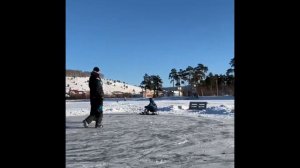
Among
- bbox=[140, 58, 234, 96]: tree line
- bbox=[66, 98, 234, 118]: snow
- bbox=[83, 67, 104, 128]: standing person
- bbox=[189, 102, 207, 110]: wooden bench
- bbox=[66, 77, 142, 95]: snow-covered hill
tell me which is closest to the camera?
bbox=[83, 67, 104, 128]: standing person

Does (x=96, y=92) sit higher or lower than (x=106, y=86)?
lower

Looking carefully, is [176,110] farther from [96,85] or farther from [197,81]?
[197,81]

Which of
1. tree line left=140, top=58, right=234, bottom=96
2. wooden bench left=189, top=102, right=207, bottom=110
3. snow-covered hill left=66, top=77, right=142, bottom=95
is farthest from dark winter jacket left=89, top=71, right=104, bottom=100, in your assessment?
snow-covered hill left=66, top=77, right=142, bottom=95

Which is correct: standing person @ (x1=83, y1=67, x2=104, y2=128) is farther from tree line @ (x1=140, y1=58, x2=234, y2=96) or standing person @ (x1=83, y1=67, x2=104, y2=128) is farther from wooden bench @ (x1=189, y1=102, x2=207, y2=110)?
tree line @ (x1=140, y1=58, x2=234, y2=96)

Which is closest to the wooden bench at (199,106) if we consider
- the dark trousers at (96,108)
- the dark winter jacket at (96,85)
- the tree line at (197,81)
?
the dark trousers at (96,108)

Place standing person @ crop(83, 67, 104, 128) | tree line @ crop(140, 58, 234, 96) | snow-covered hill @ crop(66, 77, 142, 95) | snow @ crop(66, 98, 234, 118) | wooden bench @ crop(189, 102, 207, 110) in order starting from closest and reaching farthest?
standing person @ crop(83, 67, 104, 128) → snow @ crop(66, 98, 234, 118) → wooden bench @ crop(189, 102, 207, 110) → tree line @ crop(140, 58, 234, 96) → snow-covered hill @ crop(66, 77, 142, 95)

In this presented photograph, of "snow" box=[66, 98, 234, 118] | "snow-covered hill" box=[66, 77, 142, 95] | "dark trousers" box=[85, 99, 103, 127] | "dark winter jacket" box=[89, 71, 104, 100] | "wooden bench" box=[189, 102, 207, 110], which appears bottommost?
"snow" box=[66, 98, 234, 118]

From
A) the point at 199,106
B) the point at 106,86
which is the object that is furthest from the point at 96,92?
the point at 106,86

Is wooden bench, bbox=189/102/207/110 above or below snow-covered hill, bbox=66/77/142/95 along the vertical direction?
below
